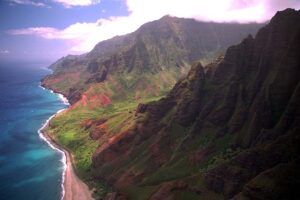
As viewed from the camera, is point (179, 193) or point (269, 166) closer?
point (269, 166)

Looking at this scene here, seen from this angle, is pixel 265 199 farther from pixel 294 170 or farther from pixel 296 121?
pixel 296 121

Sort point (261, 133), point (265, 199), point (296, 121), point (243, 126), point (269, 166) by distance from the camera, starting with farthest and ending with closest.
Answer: point (243, 126)
point (261, 133)
point (296, 121)
point (269, 166)
point (265, 199)

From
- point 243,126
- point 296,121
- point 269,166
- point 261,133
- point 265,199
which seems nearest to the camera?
point 265,199

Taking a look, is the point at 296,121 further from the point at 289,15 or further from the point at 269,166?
the point at 289,15

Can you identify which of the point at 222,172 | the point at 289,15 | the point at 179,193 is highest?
the point at 289,15

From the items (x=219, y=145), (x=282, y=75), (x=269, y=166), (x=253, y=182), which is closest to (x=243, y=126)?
(x=219, y=145)

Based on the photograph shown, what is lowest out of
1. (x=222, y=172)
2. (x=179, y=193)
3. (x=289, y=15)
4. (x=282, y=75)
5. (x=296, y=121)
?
(x=179, y=193)

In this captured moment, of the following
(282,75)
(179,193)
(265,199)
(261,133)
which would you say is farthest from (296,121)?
(179,193)

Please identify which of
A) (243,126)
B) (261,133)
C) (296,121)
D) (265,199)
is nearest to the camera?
(265,199)

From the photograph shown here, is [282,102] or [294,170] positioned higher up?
[282,102]
